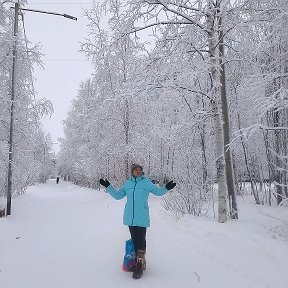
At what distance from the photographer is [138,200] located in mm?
5887

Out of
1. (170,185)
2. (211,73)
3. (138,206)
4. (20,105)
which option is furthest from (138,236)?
(20,105)

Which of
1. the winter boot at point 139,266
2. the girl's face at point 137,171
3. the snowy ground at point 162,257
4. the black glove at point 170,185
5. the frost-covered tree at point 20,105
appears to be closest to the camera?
the snowy ground at point 162,257

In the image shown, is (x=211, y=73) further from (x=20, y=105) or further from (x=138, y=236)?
(x=20, y=105)

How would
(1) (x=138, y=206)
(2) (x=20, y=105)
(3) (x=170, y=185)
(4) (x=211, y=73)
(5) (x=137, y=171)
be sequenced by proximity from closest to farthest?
(3) (x=170, y=185) < (1) (x=138, y=206) < (5) (x=137, y=171) < (4) (x=211, y=73) < (2) (x=20, y=105)

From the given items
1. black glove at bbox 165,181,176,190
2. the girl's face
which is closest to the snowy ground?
black glove at bbox 165,181,176,190

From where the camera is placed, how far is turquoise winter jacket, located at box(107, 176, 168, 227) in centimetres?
581

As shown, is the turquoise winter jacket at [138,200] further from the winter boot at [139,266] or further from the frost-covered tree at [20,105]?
the frost-covered tree at [20,105]

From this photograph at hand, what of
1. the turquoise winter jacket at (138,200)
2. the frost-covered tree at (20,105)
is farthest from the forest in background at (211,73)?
the frost-covered tree at (20,105)

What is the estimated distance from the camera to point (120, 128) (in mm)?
21422

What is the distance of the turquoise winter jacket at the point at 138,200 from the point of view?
19.1 feet

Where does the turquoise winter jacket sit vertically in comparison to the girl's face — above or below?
below

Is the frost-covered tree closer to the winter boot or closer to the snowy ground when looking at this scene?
the snowy ground

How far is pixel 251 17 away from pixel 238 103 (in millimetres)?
6458

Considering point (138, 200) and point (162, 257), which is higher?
point (138, 200)
